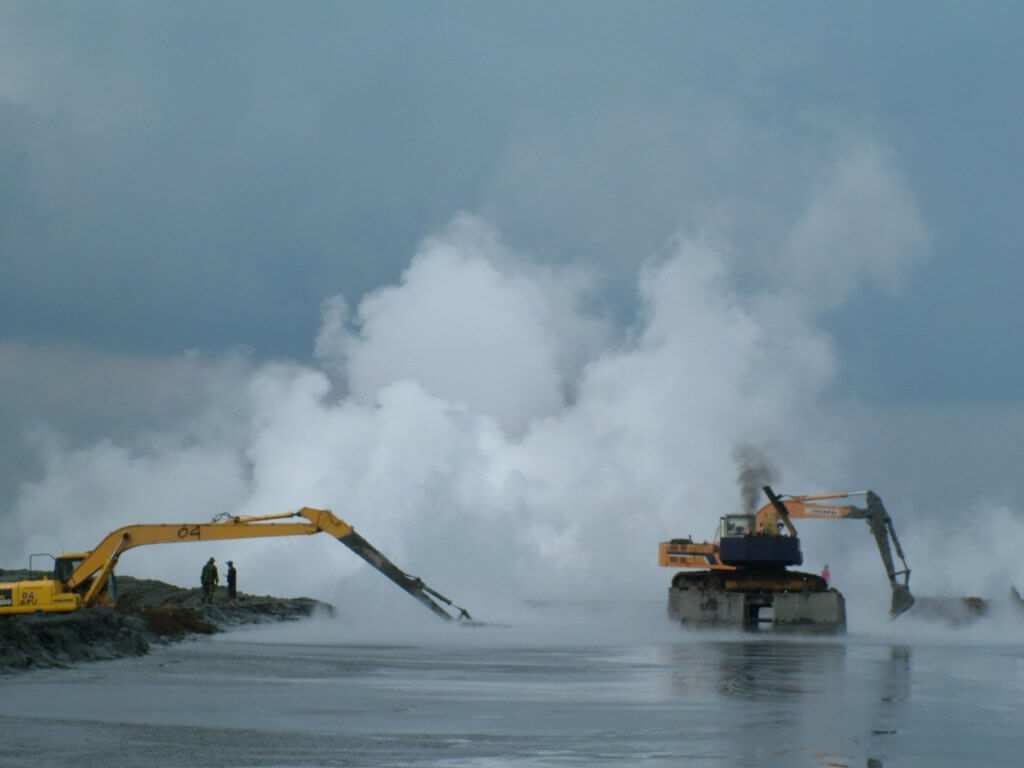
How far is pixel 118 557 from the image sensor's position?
4122cm

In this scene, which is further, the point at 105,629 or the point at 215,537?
the point at 215,537

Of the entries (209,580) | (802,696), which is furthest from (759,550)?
(802,696)

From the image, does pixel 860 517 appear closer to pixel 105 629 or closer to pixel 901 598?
pixel 901 598

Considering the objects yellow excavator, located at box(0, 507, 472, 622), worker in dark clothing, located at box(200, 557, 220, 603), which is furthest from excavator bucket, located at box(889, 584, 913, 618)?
worker in dark clothing, located at box(200, 557, 220, 603)

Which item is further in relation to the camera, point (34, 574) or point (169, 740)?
point (34, 574)

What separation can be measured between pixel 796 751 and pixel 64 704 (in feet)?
32.8

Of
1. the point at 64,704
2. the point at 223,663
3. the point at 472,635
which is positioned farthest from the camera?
the point at 472,635

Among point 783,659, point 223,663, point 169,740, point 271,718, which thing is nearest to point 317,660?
point 223,663

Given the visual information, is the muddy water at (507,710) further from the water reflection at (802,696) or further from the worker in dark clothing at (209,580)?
the worker in dark clothing at (209,580)

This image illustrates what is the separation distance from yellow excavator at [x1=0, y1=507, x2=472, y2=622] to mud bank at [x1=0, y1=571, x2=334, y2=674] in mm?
583

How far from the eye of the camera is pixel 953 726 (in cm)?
2028

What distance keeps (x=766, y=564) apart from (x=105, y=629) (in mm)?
26527

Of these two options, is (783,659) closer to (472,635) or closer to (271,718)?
(472,635)

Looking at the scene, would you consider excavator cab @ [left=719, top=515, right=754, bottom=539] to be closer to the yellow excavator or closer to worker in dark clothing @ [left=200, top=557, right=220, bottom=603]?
the yellow excavator
